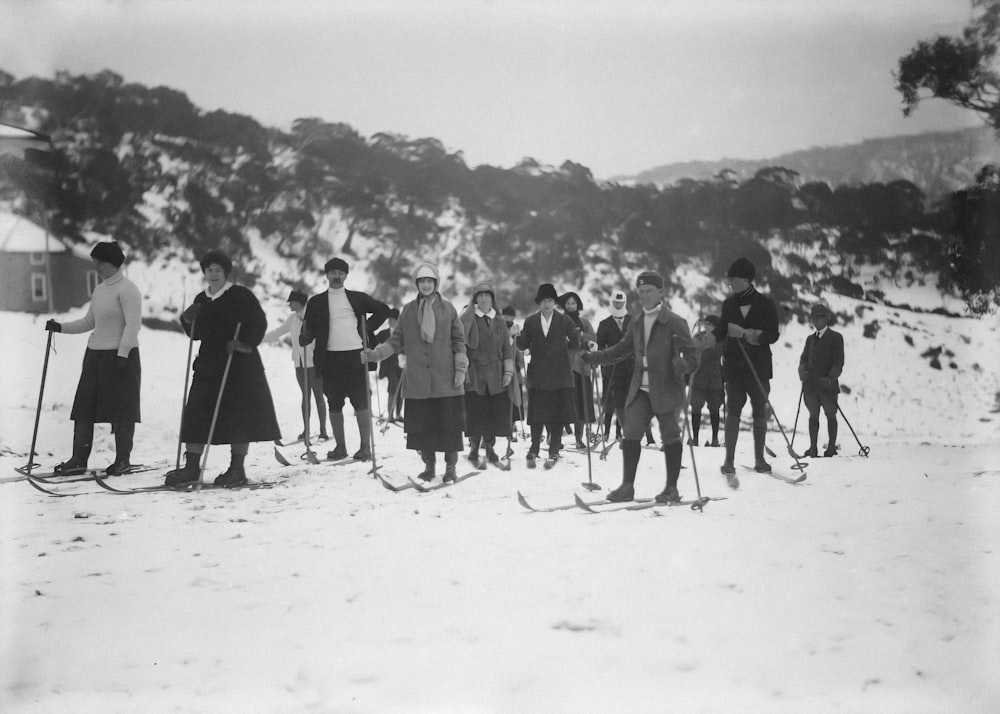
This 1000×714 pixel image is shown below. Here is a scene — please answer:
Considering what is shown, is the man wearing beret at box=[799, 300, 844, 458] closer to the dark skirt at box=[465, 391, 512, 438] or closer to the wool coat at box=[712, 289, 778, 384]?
the wool coat at box=[712, 289, 778, 384]

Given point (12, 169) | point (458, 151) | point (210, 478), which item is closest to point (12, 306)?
point (12, 169)

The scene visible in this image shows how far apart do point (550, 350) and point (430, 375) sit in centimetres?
161

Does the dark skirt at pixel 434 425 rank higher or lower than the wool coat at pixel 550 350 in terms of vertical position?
lower

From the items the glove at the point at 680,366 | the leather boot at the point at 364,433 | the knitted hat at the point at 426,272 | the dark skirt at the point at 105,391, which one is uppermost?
the knitted hat at the point at 426,272

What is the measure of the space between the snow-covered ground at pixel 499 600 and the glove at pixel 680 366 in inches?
30.1

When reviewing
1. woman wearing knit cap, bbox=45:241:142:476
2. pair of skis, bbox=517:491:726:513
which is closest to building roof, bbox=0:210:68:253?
woman wearing knit cap, bbox=45:241:142:476

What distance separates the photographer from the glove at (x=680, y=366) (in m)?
4.25

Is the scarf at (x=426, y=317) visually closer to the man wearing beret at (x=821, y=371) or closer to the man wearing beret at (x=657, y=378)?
the man wearing beret at (x=657, y=378)

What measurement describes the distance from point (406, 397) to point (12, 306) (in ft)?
7.79

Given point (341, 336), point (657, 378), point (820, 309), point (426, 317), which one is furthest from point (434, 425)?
point (820, 309)

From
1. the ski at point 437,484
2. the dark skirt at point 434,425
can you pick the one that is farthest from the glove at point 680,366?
the ski at point 437,484

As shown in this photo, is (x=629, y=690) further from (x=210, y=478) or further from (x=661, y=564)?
(x=210, y=478)

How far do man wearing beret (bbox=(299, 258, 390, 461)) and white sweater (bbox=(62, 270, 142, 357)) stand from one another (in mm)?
1215

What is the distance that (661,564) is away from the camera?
10.5 ft
